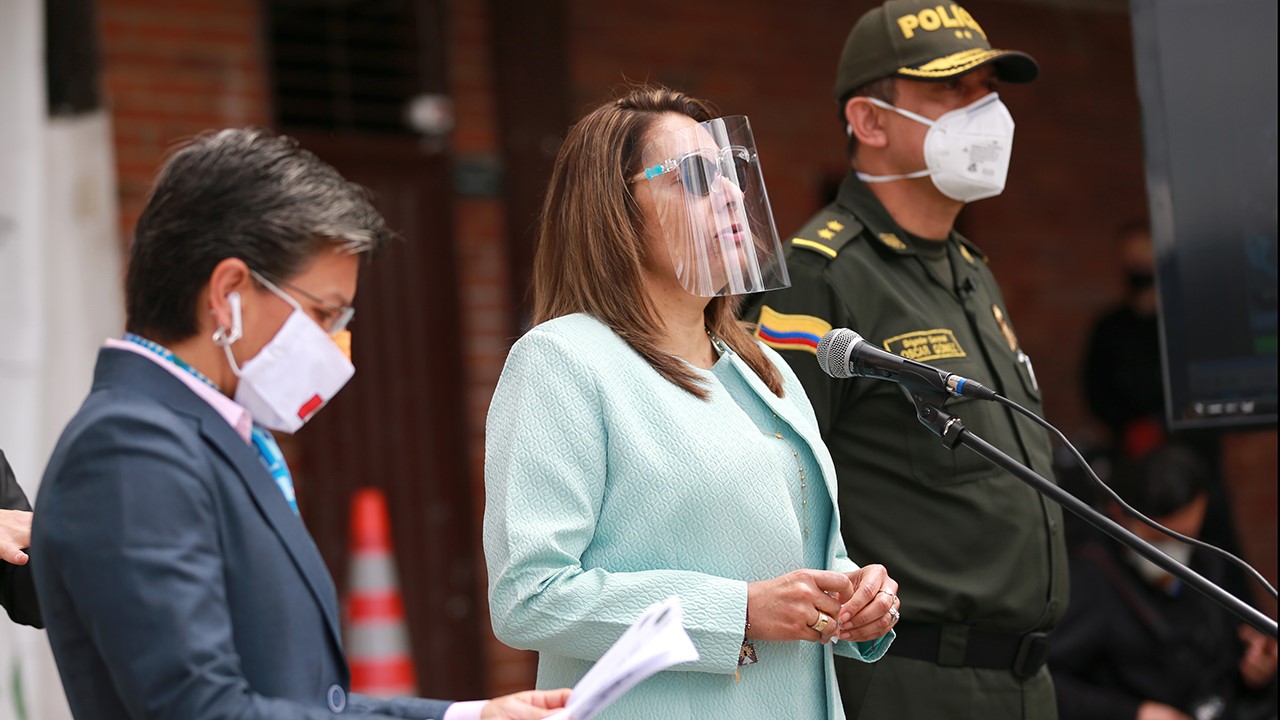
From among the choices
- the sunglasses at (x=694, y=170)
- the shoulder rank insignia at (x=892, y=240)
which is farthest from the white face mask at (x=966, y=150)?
the sunglasses at (x=694, y=170)

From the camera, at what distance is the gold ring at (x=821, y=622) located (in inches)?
82.0

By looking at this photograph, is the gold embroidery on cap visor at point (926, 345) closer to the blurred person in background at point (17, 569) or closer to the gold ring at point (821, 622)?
the gold ring at point (821, 622)

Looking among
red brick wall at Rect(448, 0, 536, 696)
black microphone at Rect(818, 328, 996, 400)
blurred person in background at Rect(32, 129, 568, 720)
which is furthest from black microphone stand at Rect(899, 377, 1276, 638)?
red brick wall at Rect(448, 0, 536, 696)

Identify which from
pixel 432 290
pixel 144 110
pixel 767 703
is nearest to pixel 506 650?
pixel 432 290

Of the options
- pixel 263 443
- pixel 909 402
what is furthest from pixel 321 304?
pixel 909 402

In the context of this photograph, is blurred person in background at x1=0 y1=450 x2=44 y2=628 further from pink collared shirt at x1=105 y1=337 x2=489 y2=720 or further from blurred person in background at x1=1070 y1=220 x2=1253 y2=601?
blurred person in background at x1=1070 y1=220 x2=1253 y2=601

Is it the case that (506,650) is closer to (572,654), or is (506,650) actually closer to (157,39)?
(157,39)

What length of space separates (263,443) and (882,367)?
94 cm

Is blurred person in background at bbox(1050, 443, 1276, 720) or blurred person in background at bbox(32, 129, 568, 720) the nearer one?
blurred person in background at bbox(32, 129, 568, 720)

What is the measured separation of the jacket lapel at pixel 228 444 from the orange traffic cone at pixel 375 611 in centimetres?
330

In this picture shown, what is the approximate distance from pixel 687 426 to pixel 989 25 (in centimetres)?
580

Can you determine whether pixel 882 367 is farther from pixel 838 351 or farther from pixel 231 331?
pixel 231 331

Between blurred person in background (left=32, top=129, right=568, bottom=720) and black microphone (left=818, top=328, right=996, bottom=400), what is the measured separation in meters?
0.75

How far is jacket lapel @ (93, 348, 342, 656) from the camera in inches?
72.7
